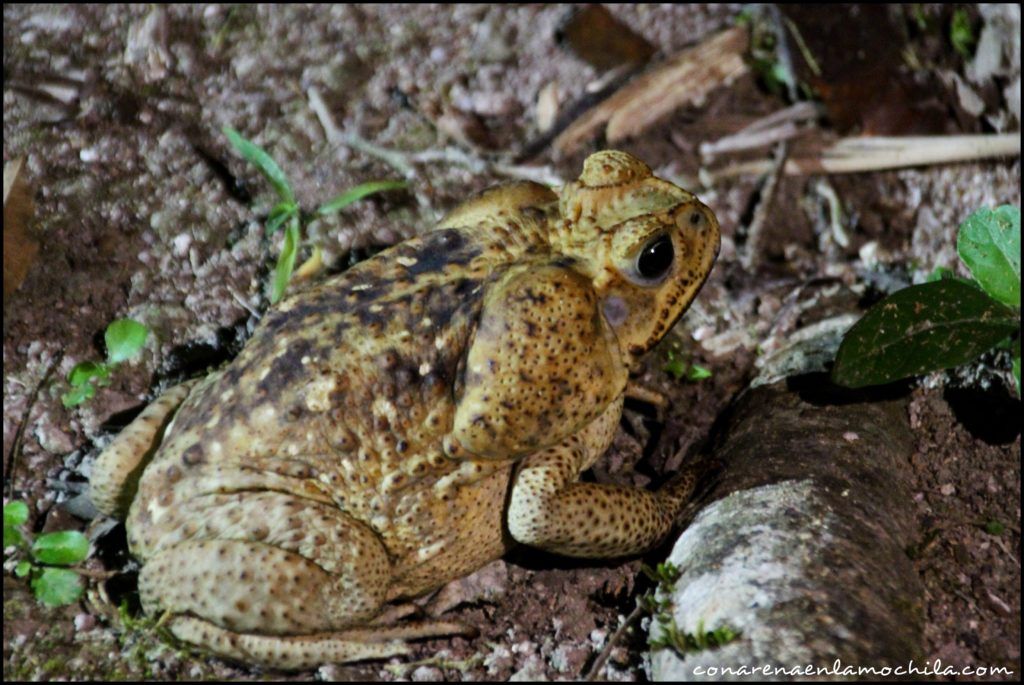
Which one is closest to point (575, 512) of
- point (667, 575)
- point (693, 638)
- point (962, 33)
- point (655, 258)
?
point (667, 575)

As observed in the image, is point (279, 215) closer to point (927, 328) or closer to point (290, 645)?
point (290, 645)

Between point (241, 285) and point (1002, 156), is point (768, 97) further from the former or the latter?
point (241, 285)

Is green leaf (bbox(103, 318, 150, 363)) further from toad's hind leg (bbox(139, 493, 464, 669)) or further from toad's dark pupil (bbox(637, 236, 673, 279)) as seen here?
toad's dark pupil (bbox(637, 236, 673, 279))

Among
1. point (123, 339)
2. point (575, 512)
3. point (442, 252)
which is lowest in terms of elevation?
point (575, 512)

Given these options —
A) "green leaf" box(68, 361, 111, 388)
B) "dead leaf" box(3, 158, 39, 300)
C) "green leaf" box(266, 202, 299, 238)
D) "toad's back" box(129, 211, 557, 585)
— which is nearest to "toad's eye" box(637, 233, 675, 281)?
"toad's back" box(129, 211, 557, 585)

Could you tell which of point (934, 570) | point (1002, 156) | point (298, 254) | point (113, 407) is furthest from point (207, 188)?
point (1002, 156)
